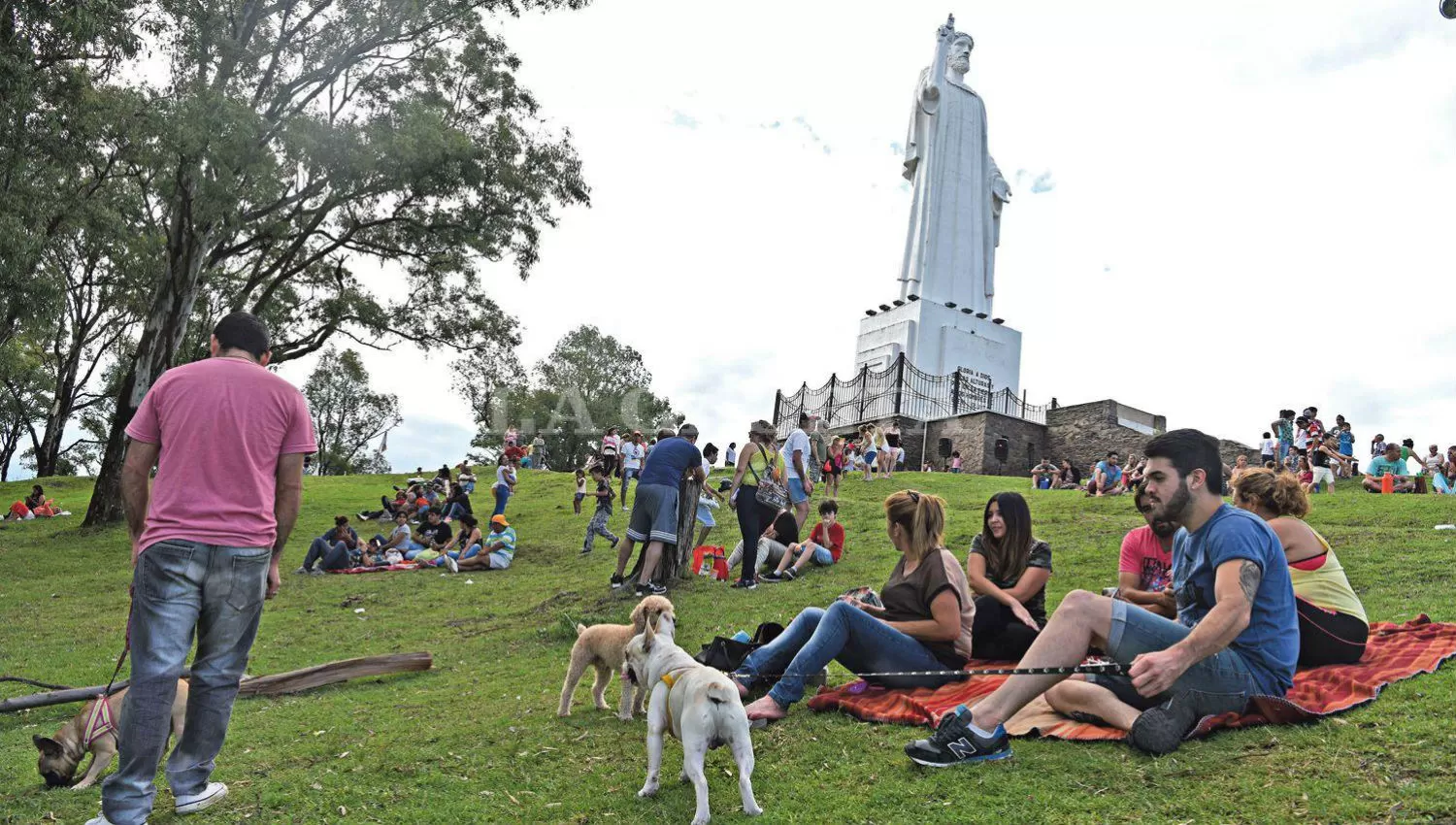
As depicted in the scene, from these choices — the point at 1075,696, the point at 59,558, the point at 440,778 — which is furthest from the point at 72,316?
the point at 1075,696

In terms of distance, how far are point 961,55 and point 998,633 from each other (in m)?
34.4

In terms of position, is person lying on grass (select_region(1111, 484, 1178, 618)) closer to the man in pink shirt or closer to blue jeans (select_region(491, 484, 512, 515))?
the man in pink shirt

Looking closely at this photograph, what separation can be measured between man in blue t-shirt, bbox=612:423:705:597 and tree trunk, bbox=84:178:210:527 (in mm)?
14713

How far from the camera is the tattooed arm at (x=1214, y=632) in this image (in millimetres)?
3906

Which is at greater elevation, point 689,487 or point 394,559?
point 689,487

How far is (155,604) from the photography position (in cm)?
386

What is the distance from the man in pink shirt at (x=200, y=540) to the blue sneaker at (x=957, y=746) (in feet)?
→ 9.62

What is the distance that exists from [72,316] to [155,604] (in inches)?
1278

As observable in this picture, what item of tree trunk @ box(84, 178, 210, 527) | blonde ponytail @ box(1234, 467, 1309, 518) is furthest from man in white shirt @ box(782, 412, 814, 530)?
tree trunk @ box(84, 178, 210, 527)

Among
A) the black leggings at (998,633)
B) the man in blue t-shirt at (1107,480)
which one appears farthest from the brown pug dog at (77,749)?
the man in blue t-shirt at (1107,480)

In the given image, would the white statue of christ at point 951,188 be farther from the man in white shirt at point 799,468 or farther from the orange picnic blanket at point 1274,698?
the orange picnic blanket at point 1274,698

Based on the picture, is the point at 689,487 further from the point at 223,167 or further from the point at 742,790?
the point at 223,167

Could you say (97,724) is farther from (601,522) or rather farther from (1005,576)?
(601,522)

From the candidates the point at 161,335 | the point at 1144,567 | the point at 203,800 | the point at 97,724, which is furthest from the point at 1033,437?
the point at 203,800
